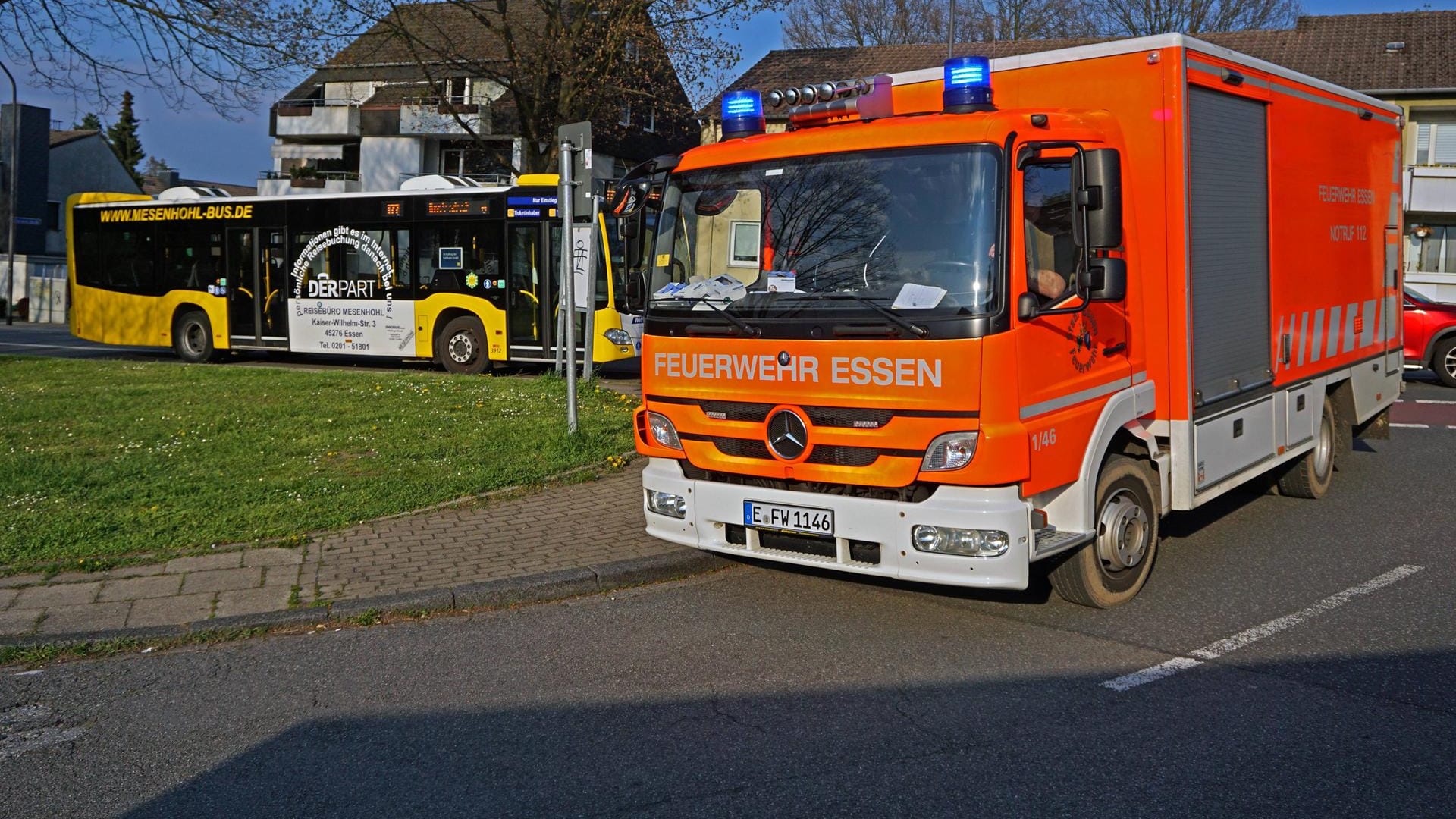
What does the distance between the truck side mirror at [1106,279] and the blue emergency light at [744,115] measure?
6.78ft

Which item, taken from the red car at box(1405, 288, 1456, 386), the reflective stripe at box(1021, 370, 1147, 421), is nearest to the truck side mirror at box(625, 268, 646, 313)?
the reflective stripe at box(1021, 370, 1147, 421)

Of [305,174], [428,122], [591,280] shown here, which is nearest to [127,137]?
[305,174]

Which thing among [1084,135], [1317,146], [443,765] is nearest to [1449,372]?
[1317,146]

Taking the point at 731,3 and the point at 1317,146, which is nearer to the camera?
the point at 1317,146

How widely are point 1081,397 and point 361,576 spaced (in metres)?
3.99

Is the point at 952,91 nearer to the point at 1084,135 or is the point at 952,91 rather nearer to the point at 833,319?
the point at 1084,135

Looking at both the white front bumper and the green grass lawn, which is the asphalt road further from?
the green grass lawn

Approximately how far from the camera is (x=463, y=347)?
19.3 m

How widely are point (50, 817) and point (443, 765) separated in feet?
4.08

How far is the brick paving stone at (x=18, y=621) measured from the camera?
5.98 metres

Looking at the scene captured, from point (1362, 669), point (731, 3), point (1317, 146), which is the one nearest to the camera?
point (1362, 669)

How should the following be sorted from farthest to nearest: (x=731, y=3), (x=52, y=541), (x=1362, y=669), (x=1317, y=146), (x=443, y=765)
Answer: (x=731, y=3) → (x=1317, y=146) → (x=52, y=541) → (x=1362, y=669) → (x=443, y=765)

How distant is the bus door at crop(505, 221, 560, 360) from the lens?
61.1ft

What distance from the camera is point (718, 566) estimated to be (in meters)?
7.49
